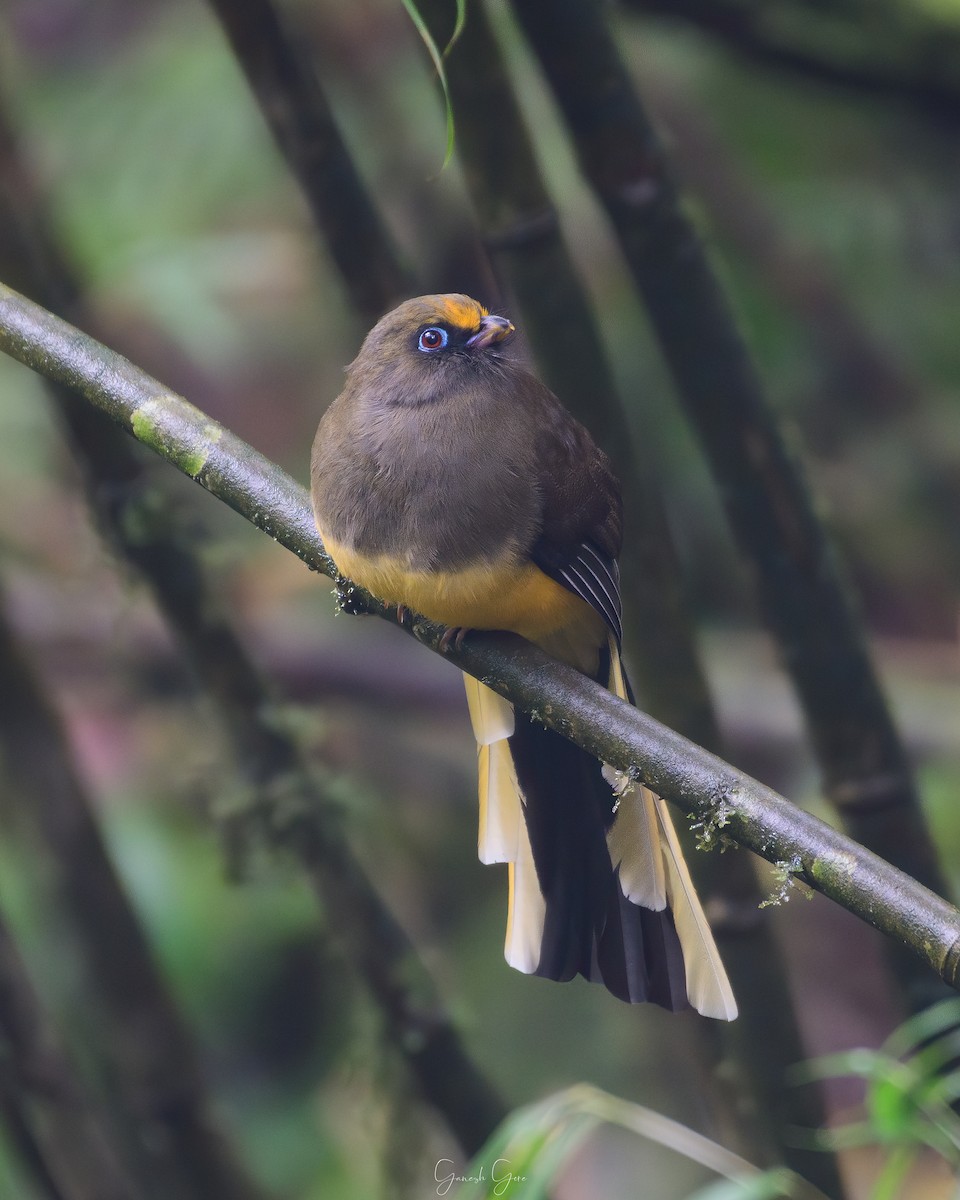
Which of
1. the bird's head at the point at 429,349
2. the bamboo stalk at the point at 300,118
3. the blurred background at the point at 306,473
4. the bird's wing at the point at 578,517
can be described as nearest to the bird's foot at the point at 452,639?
the bird's wing at the point at 578,517

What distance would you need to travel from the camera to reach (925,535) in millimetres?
4973

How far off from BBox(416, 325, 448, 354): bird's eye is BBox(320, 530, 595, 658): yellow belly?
44 centimetres

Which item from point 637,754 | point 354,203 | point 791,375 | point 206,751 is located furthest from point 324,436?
point 791,375

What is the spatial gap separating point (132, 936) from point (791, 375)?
2.99m

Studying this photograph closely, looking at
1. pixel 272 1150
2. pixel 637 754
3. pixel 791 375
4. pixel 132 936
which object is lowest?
pixel 272 1150

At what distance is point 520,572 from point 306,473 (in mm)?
2901

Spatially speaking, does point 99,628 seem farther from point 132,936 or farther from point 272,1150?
point 132,936

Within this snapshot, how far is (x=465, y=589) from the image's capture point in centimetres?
203

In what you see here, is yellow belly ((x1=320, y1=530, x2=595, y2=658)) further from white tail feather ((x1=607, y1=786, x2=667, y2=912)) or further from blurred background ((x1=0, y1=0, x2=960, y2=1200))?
blurred background ((x1=0, y1=0, x2=960, y2=1200))

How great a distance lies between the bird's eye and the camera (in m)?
2.32

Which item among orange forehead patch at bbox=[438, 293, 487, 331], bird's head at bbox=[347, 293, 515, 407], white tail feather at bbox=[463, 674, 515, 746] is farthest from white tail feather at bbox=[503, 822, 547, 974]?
orange forehead patch at bbox=[438, 293, 487, 331]

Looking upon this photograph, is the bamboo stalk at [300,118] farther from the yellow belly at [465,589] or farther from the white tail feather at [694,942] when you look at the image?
the white tail feather at [694,942]

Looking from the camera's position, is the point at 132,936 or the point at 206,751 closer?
the point at 132,936

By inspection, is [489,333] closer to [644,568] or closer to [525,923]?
[644,568]
